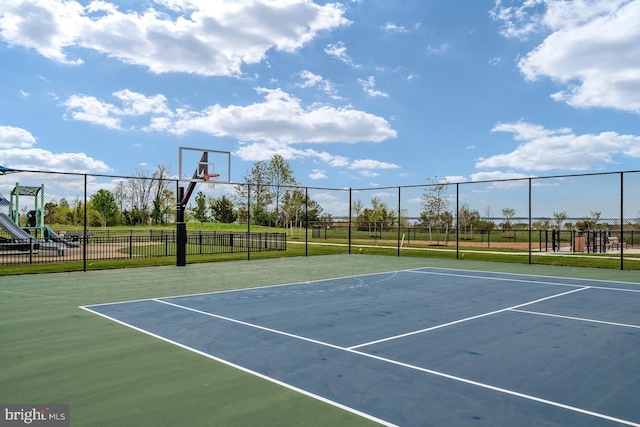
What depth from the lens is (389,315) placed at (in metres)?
7.70

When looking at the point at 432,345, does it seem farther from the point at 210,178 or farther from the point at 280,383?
the point at 210,178

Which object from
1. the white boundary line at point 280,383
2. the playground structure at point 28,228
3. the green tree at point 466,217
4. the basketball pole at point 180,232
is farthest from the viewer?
the green tree at point 466,217

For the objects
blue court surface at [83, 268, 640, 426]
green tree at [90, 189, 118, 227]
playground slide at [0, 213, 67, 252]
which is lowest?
blue court surface at [83, 268, 640, 426]

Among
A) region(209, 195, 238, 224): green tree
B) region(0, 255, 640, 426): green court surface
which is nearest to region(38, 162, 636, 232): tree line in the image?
region(209, 195, 238, 224): green tree

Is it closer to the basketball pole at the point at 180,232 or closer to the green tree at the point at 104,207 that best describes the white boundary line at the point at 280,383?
the basketball pole at the point at 180,232

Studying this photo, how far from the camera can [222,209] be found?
188 feet

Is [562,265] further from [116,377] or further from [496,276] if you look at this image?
[116,377]

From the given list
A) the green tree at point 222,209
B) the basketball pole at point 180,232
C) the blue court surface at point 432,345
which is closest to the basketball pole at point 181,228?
the basketball pole at point 180,232

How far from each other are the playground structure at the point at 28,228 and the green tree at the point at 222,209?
31.0 m

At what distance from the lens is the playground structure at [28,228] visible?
70.2 ft

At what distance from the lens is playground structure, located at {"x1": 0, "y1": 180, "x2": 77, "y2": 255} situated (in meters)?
21.4

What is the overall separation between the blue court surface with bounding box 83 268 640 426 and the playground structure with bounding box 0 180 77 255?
15714mm

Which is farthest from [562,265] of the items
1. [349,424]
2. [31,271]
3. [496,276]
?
[31,271]

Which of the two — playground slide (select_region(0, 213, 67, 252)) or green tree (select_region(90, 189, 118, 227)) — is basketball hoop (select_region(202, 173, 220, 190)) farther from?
green tree (select_region(90, 189, 118, 227))
